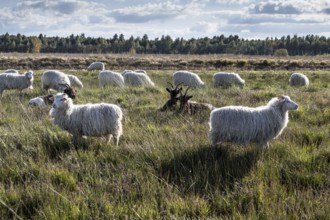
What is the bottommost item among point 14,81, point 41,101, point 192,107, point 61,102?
point 41,101

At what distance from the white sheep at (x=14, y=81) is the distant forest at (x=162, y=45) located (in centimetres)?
9133

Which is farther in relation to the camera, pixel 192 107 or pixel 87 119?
pixel 192 107

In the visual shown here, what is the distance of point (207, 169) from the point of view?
5.61 meters

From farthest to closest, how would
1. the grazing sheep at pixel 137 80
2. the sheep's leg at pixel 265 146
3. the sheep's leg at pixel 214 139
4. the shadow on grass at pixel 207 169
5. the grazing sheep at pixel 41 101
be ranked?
the grazing sheep at pixel 137 80, the grazing sheep at pixel 41 101, the sheep's leg at pixel 214 139, the sheep's leg at pixel 265 146, the shadow on grass at pixel 207 169

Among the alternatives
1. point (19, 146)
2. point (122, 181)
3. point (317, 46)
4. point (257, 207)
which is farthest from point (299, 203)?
point (317, 46)

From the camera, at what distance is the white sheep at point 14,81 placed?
17.2 metres

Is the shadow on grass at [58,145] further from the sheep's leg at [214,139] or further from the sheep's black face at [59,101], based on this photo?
the sheep's leg at [214,139]

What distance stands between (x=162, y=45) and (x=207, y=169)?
116 m

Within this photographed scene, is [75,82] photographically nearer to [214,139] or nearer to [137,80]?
[137,80]

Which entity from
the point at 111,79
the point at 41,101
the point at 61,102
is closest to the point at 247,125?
the point at 61,102

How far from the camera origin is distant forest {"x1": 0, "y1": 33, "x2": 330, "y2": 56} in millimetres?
110000

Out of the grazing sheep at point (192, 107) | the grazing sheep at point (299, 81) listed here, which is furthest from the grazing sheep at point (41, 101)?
the grazing sheep at point (299, 81)

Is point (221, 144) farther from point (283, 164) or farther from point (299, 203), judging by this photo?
point (299, 203)

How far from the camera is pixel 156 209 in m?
4.37
